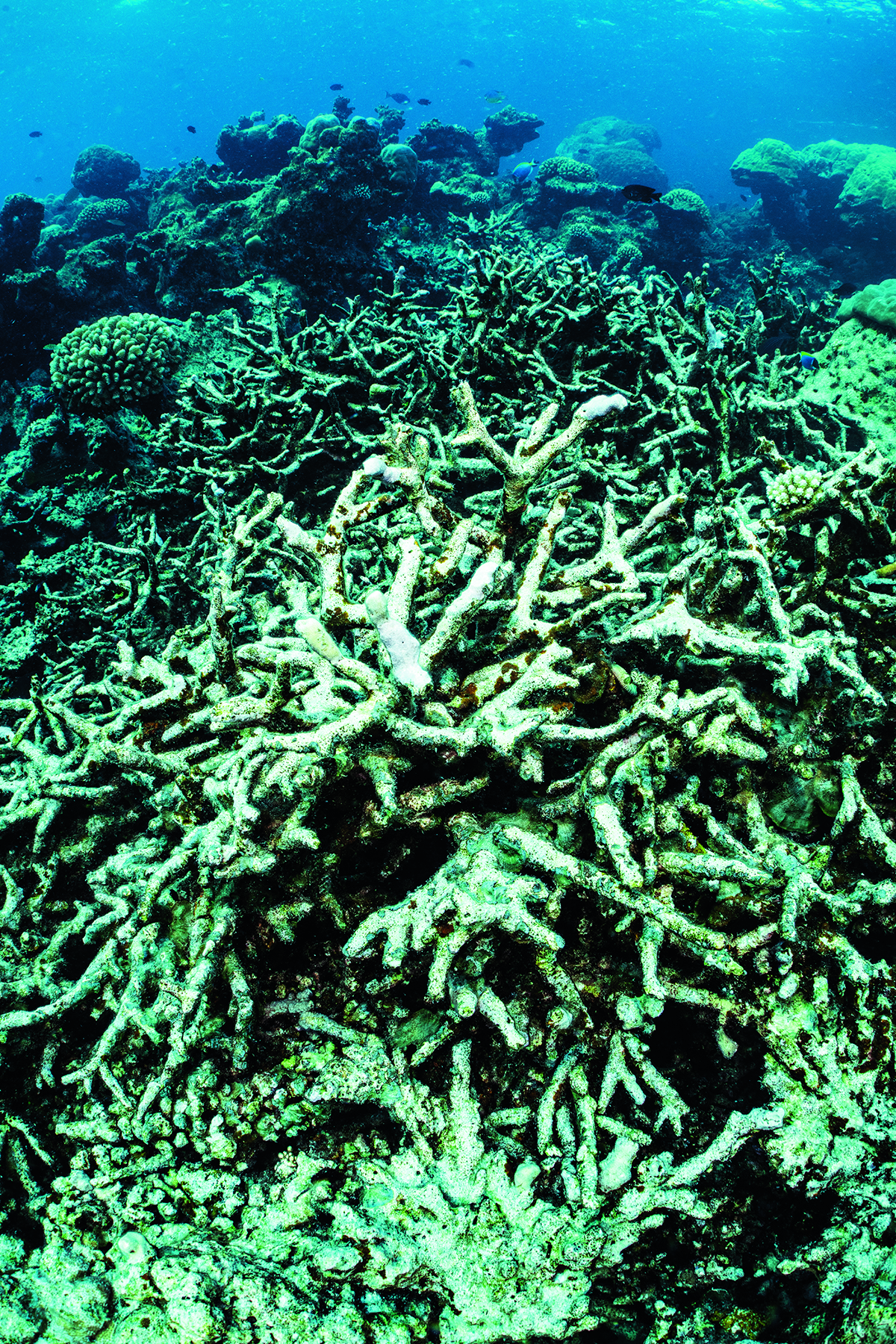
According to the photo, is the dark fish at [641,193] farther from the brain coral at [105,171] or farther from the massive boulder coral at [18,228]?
the brain coral at [105,171]

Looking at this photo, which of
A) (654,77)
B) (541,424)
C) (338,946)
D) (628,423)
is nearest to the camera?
(338,946)

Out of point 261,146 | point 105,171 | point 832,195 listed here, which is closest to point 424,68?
point 832,195

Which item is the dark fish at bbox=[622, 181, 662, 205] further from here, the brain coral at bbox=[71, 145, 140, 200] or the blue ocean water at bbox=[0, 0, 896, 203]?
the blue ocean water at bbox=[0, 0, 896, 203]

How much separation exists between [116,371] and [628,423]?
4598mm

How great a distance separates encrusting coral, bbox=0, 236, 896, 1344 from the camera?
1.48 metres

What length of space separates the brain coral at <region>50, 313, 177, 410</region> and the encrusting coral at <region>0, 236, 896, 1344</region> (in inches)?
177

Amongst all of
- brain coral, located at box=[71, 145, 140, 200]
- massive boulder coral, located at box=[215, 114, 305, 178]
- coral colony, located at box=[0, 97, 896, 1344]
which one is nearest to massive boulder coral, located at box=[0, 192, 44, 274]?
massive boulder coral, located at box=[215, 114, 305, 178]

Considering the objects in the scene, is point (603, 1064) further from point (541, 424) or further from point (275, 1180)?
point (541, 424)

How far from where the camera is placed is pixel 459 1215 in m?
1.56

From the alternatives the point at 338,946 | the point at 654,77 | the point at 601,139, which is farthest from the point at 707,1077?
the point at 654,77

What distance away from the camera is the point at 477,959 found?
66.6 inches

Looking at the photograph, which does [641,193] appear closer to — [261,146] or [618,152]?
[261,146]

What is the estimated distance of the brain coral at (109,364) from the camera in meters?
5.71

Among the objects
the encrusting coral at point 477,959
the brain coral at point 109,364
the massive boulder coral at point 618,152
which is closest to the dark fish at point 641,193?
the brain coral at point 109,364
